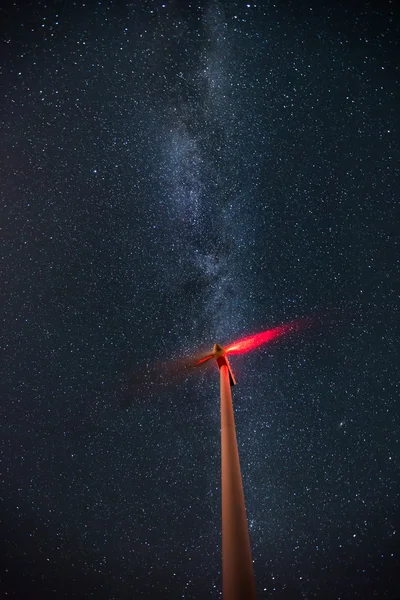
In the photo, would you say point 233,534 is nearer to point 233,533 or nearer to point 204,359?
point 233,533

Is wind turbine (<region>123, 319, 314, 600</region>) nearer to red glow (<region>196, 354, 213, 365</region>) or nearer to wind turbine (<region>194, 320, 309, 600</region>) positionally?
wind turbine (<region>194, 320, 309, 600</region>)

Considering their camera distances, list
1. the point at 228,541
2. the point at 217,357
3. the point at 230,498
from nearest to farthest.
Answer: the point at 228,541
the point at 230,498
the point at 217,357

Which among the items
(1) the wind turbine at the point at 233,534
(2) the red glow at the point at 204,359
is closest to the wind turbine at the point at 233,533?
(1) the wind turbine at the point at 233,534

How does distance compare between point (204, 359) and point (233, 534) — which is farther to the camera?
point (204, 359)

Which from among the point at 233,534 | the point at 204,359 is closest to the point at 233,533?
the point at 233,534

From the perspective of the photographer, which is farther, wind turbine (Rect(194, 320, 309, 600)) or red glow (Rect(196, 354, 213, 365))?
red glow (Rect(196, 354, 213, 365))

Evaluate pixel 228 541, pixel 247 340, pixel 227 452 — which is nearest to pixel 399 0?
pixel 247 340

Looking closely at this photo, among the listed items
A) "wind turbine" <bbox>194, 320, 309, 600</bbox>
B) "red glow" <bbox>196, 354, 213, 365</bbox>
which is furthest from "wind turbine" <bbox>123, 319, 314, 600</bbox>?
"red glow" <bbox>196, 354, 213, 365</bbox>

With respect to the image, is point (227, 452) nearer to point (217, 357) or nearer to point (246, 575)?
point (246, 575)

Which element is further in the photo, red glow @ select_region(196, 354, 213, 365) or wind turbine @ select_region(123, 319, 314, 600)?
red glow @ select_region(196, 354, 213, 365)

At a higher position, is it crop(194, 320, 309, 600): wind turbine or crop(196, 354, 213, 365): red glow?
crop(196, 354, 213, 365): red glow

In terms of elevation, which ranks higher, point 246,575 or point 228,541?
point 228,541
